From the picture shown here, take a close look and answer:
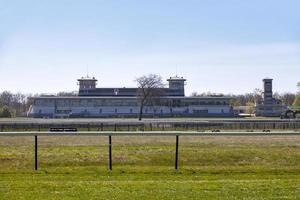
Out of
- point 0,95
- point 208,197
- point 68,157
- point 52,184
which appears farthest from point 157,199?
point 0,95

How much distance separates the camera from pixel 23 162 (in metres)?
19.8

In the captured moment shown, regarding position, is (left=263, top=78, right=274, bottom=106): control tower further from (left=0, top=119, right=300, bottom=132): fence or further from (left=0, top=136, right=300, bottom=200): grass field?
(left=0, top=136, right=300, bottom=200): grass field

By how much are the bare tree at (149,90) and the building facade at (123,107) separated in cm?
291

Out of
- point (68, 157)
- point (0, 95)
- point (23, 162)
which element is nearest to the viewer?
point (23, 162)

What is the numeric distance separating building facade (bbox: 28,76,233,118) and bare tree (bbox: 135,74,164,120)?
2911 millimetres

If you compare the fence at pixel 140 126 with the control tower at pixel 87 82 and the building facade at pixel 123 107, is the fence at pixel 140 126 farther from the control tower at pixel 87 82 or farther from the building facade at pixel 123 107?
the control tower at pixel 87 82

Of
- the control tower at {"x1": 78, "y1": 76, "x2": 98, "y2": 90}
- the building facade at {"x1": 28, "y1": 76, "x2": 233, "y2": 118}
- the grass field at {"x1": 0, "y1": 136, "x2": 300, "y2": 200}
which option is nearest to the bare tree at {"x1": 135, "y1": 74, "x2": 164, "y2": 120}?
the building facade at {"x1": 28, "y1": 76, "x2": 233, "y2": 118}

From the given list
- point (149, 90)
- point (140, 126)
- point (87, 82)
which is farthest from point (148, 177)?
point (87, 82)

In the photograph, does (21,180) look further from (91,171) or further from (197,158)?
(197,158)

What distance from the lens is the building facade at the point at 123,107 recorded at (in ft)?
432

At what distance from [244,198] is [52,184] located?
4.94m

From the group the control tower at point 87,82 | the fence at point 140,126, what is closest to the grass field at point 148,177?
the fence at point 140,126

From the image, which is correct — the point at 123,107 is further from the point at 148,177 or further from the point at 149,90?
the point at 148,177

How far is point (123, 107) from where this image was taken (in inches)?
5300
